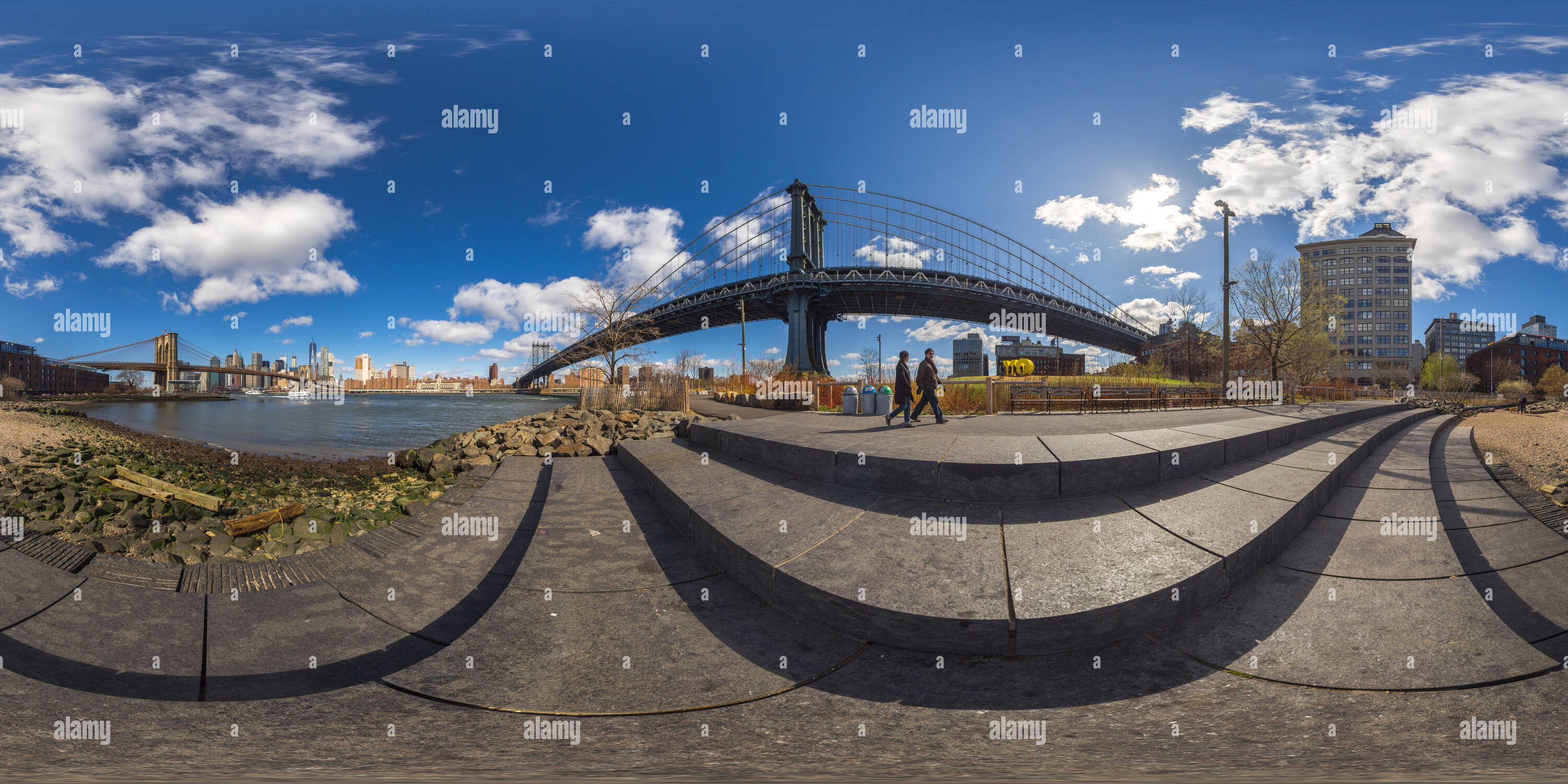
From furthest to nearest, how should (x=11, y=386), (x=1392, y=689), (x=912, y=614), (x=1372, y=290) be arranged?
1. (x=1372, y=290)
2. (x=11, y=386)
3. (x=912, y=614)
4. (x=1392, y=689)

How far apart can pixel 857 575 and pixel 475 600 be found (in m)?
3.62

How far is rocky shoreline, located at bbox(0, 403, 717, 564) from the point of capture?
22.4ft

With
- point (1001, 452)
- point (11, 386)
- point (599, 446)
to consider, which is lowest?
point (599, 446)

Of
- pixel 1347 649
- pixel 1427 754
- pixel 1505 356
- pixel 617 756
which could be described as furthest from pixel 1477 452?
pixel 1505 356

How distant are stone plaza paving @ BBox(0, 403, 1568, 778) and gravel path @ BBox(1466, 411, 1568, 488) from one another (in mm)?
2706

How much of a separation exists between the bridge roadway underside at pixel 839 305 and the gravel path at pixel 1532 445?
111 feet

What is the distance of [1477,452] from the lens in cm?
949

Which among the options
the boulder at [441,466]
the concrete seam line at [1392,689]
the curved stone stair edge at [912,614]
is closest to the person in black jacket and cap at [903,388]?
the curved stone stair edge at [912,614]

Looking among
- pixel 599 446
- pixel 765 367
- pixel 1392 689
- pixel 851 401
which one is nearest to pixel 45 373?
pixel 765 367

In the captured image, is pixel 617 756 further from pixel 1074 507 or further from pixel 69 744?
pixel 1074 507

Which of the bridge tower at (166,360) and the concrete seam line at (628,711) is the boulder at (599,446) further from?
the bridge tower at (166,360)

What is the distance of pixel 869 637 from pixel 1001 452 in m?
3.09

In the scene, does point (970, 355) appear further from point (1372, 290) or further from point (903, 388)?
point (903, 388)

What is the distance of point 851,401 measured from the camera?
12.8m
